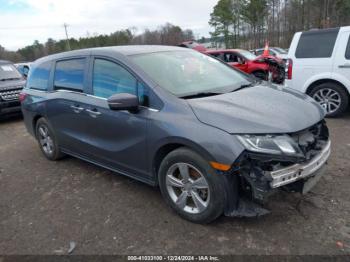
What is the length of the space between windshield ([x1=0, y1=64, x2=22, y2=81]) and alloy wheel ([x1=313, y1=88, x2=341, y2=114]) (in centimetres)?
856

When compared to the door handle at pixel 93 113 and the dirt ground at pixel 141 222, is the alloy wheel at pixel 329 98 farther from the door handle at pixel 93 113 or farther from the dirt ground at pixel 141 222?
the door handle at pixel 93 113

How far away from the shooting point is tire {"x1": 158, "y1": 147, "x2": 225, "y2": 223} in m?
2.59

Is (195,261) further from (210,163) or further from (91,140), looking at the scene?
(91,140)

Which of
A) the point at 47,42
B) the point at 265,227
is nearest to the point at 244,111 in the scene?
the point at 265,227

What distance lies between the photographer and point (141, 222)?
119 inches

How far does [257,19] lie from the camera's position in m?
43.8

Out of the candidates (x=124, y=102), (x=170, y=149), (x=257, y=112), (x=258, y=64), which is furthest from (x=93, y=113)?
(x=258, y=64)

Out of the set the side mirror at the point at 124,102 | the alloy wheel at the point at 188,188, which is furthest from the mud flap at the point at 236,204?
the side mirror at the point at 124,102

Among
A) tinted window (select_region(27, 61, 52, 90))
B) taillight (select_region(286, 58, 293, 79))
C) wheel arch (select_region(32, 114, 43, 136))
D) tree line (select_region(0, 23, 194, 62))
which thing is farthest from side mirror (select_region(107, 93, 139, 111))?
tree line (select_region(0, 23, 194, 62))

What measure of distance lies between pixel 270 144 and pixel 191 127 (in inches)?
27.2

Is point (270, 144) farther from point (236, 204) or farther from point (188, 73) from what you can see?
point (188, 73)

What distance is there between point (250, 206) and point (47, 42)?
7722 cm

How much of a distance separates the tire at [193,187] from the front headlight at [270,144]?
1.26 ft

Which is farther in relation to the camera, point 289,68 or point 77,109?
point 289,68
